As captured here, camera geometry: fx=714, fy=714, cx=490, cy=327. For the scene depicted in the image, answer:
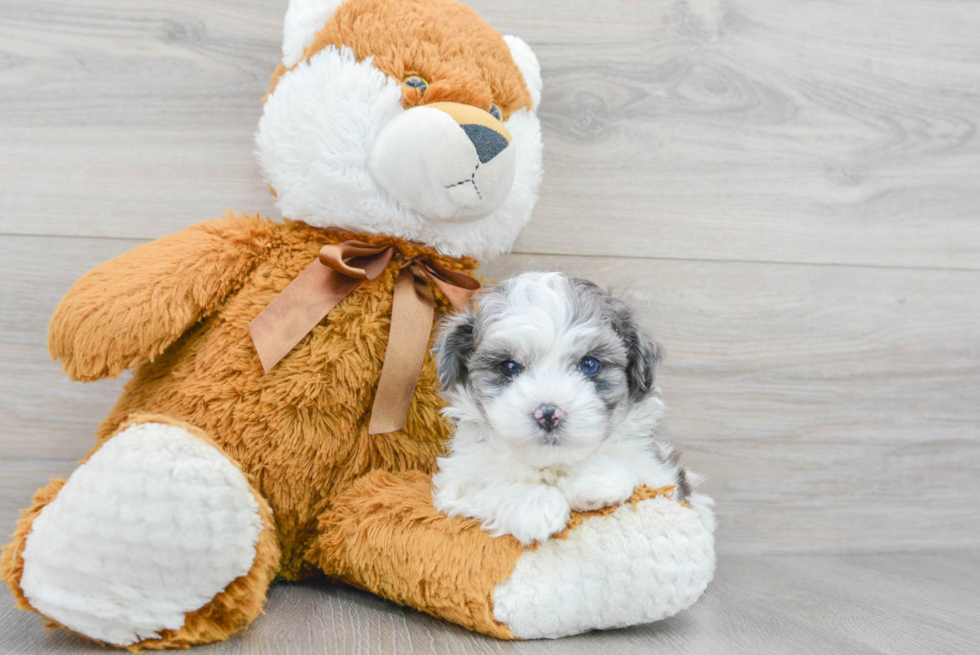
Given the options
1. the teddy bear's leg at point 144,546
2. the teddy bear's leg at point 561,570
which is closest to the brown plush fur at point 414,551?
the teddy bear's leg at point 561,570

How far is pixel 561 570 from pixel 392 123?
2.58 feet

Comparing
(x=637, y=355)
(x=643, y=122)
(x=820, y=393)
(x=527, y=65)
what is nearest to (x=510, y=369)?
(x=637, y=355)

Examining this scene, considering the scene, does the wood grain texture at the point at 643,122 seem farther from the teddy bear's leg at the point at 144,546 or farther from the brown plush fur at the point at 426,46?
the teddy bear's leg at the point at 144,546

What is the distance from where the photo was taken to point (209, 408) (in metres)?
1.24

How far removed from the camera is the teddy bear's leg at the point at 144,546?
3.26 feet

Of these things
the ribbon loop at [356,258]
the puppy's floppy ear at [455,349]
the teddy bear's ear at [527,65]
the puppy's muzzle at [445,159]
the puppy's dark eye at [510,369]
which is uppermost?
the teddy bear's ear at [527,65]

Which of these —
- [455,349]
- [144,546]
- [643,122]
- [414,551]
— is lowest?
[414,551]

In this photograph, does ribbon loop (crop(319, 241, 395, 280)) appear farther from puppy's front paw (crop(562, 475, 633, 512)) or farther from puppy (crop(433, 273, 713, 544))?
puppy's front paw (crop(562, 475, 633, 512))

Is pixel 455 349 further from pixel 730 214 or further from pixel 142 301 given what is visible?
pixel 730 214

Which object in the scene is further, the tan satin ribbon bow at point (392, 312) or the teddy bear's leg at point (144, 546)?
the tan satin ribbon bow at point (392, 312)

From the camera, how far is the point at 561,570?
3.67 feet

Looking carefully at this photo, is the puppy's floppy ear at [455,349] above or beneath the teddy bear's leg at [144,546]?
above

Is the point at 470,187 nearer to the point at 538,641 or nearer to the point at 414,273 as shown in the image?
the point at 414,273

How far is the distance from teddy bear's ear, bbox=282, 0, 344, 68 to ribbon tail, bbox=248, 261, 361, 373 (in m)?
0.41
